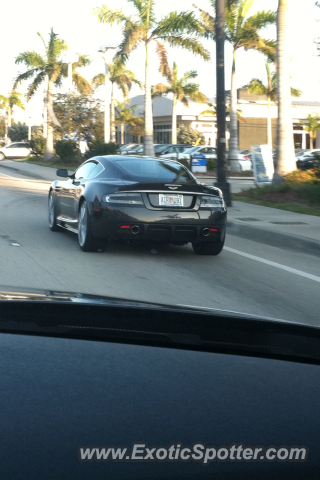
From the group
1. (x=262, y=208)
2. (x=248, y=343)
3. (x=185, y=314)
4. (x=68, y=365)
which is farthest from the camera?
(x=262, y=208)

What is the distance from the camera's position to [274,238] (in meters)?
12.8

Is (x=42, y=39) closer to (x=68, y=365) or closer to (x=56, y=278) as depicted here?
(x=56, y=278)

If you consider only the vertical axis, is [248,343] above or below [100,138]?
below

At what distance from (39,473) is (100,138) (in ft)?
140

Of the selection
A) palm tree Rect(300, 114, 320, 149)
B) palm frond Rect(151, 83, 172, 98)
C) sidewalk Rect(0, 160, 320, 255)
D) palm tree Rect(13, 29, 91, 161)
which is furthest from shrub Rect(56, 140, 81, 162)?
palm tree Rect(300, 114, 320, 149)

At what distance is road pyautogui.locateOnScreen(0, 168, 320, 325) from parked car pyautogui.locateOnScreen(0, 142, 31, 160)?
4724 centimetres

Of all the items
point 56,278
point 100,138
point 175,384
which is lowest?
point 56,278

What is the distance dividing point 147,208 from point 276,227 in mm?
4793

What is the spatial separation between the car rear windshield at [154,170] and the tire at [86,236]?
88cm

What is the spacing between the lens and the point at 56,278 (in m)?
8.39

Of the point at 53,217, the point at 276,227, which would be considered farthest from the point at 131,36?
the point at 53,217

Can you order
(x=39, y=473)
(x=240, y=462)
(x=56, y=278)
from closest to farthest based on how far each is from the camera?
(x=39, y=473) < (x=240, y=462) < (x=56, y=278)

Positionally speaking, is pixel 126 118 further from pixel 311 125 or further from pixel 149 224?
pixel 149 224

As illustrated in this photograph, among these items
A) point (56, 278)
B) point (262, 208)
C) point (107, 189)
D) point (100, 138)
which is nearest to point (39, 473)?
point (56, 278)
